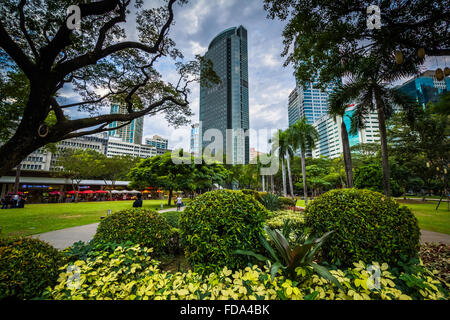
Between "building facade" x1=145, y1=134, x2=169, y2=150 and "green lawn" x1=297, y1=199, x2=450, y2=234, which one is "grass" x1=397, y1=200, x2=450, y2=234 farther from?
"building facade" x1=145, y1=134, x2=169, y2=150

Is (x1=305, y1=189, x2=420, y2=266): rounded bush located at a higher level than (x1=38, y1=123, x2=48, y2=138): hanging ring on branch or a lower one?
lower

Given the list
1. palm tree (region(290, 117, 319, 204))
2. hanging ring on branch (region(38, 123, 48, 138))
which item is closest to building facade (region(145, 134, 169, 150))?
palm tree (region(290, 117, 319, 204))

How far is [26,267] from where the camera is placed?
2121mm

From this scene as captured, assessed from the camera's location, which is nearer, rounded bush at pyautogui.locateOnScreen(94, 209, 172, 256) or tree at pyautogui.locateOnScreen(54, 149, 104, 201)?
rounded bush at pyautogui.locateOnScreen(94, 209, 172, 256)

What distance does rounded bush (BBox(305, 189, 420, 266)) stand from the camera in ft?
8.77

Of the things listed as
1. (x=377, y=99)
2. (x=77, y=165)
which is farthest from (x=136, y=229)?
(x=77, y=165)

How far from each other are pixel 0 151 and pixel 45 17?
16.6 feet

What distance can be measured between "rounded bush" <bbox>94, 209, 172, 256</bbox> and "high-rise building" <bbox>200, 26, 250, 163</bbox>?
7064cm

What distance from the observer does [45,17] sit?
611cm

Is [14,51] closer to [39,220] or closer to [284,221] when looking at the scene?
[284,221]

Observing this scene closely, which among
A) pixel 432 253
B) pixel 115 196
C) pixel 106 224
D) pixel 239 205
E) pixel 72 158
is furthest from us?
pixel 115 196

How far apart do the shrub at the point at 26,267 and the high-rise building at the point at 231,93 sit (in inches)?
2834

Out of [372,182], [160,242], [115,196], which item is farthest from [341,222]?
[115,196]
